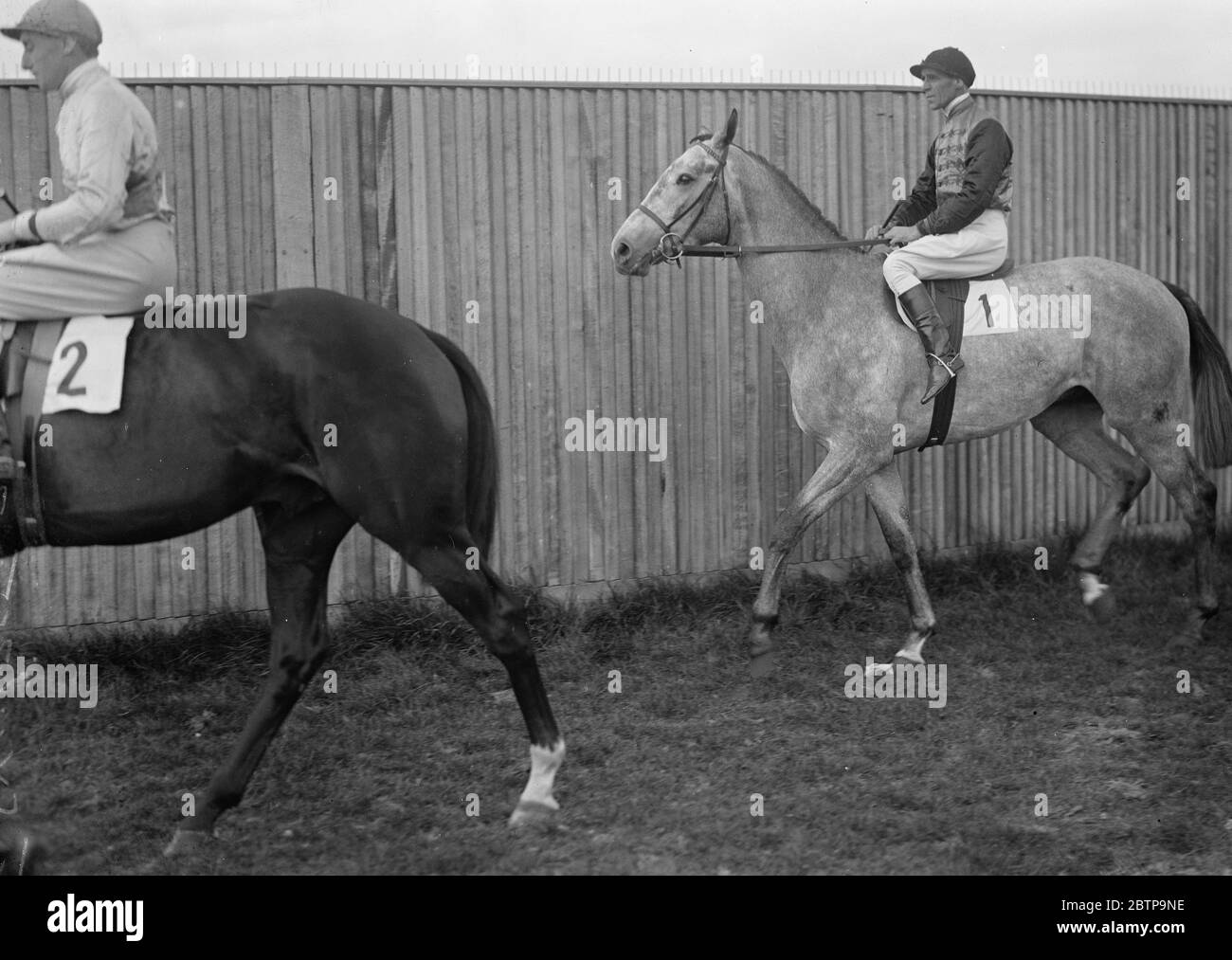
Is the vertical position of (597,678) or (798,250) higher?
(798,250)

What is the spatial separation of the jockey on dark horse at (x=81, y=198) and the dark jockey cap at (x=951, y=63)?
159 inches

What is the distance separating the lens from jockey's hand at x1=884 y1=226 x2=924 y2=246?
7.27m

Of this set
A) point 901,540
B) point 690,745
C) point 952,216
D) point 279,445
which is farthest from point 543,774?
point 952,216

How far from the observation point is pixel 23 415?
17.0ft

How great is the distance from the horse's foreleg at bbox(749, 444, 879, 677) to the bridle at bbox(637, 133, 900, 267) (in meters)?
1.04

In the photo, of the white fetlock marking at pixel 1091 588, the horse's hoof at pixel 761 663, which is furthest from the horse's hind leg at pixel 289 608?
the white fetlock marking at pixel 1091 588

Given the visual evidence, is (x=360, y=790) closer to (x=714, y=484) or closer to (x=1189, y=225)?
(x=714, y=484)

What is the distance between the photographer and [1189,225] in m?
9.87

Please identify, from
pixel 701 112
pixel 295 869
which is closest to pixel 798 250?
pixel 701 112

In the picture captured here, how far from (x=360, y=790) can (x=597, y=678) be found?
174 centimetres

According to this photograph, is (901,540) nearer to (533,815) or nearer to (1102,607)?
(1102,607)

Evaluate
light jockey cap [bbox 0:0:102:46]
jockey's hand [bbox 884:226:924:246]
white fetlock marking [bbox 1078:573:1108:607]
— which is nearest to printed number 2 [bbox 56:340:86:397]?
light jockey cap [bbox 0:0:102:46]

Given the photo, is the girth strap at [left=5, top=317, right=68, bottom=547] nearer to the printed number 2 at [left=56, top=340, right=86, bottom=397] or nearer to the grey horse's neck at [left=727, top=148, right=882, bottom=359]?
the printed number 2 at [left=56, top=340, right=86, bottom=397]

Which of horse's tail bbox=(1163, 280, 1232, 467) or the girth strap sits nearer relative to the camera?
the girth strap
